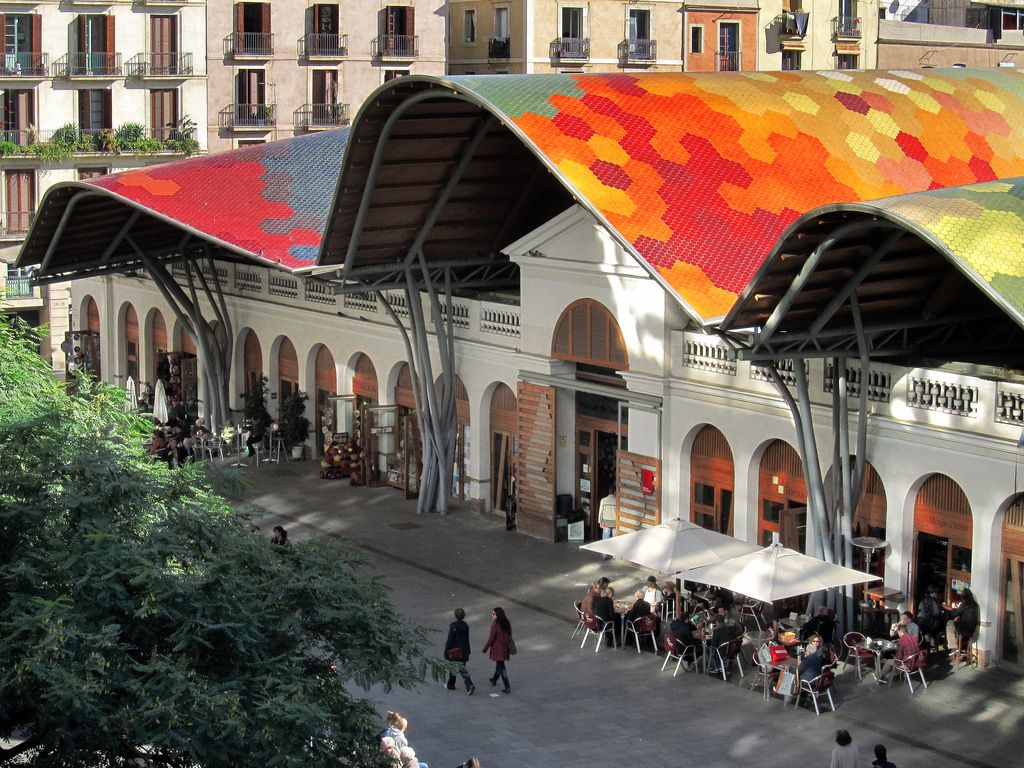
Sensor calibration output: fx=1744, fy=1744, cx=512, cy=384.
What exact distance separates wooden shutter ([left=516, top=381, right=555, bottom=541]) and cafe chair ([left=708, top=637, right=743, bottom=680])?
397 inches

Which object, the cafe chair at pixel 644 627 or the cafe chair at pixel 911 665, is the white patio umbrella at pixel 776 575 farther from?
the cafe chair at pixel 644 627

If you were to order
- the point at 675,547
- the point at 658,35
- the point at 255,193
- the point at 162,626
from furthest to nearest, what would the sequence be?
the point at 658,35 → the point at 255,193 → the point at 675,547 → the point at 162,626

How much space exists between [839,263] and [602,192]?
7.11m

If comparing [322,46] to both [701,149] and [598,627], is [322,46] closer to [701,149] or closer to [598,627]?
[701,149]

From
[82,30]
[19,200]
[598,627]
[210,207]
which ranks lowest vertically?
[598,627]

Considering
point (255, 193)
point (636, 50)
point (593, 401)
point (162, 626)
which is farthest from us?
point (636, 50)

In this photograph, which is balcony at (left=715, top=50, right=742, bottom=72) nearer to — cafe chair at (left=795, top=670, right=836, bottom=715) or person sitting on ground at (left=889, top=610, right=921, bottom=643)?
person sitting on ground at (left=889, top=610, right=921, bottom=643)

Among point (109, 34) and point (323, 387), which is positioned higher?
point (109, 34)

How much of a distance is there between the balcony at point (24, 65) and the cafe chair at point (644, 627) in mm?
50360

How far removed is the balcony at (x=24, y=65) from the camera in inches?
2872

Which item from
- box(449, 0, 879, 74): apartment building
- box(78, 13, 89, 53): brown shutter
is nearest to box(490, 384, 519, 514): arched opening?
box(78, 13, 89, 53): brown shutter

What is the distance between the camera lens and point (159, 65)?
252ft

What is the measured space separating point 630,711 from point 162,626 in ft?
40.7

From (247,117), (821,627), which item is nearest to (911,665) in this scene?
(821,627)
